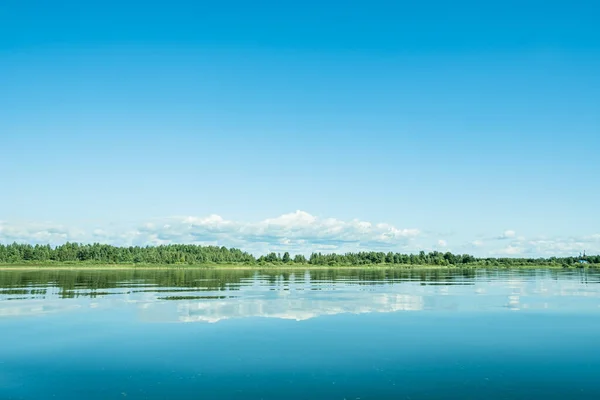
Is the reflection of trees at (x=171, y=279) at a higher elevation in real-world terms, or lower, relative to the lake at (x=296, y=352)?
lower

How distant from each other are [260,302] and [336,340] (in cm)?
2207

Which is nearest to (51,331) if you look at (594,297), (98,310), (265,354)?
(98,310)

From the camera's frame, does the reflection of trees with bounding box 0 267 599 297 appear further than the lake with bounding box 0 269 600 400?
Yes

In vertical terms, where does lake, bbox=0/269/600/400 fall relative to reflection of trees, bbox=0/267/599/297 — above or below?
above

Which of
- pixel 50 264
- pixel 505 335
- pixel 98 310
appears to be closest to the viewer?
pixel 505 335

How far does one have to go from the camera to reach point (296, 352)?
24.8 meters

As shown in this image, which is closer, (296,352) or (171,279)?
(296,352)

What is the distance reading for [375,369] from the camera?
70.0 feet

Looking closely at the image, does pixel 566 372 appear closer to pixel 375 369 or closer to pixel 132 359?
pixel 375 369

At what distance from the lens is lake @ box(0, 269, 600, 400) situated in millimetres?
18438

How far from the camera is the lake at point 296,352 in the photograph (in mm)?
18438

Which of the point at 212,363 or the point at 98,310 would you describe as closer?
the point at 212,363

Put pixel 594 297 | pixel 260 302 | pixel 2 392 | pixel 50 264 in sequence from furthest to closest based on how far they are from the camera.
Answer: pixel 50 264
pixel 594 297
pixel 260 302
pixel 2 392

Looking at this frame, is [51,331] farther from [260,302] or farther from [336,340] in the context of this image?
[260,302]
